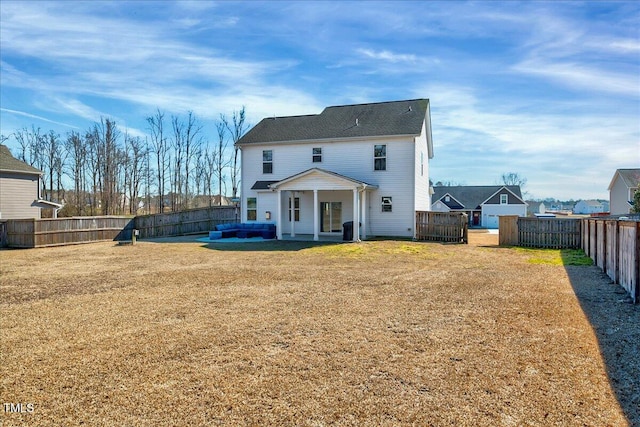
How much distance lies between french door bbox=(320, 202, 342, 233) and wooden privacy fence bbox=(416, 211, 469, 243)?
4.43 meters

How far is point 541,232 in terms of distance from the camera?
1852 centimetres

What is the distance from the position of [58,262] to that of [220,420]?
43.3 feet

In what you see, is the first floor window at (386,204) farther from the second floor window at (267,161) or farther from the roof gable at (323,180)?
the second floor window at (267,161)

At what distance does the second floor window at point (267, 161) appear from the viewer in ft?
80.5

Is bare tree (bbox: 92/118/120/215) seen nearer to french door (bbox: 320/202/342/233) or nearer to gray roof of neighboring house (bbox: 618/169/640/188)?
french door (bbox: 320/202/342/233)

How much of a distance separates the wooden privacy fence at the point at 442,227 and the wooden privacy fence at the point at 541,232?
1.78 meters

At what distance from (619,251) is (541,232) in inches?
392

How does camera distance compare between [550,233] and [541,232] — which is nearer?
[550,233]

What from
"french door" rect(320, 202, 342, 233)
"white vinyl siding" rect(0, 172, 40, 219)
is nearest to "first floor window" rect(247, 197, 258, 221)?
"french door" rect(320, 202, 342, 233)

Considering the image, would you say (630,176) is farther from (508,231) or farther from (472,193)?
(508,231)

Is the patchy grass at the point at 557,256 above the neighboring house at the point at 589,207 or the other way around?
the other way around

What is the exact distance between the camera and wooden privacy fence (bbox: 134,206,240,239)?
958 inches

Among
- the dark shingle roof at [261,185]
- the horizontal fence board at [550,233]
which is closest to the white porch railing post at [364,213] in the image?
the dark shingle roof at [261,185]

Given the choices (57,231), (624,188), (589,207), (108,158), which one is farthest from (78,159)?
(589,207)
